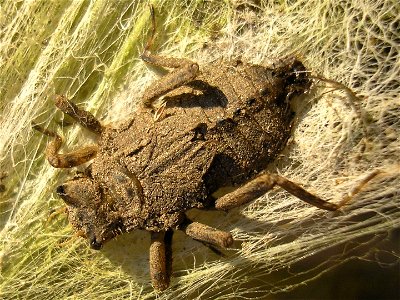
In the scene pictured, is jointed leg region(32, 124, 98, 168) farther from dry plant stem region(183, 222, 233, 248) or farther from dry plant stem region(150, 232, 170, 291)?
dry plant stem region(183, 222, 233, 248)

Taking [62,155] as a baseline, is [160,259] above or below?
below

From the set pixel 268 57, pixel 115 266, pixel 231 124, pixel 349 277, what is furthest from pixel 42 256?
pixel 349 277

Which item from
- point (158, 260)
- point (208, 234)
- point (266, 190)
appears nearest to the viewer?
point (266, 190)

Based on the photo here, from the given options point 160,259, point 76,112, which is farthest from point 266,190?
point 76,112

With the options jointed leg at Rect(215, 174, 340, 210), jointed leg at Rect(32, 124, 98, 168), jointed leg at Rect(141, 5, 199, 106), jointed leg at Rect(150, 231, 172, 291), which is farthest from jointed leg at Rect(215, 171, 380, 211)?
jointed leg at Rect(32, 124, 98, 168)

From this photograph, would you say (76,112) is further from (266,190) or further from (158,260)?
(266,190)

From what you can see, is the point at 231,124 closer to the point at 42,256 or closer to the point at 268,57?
the point at 268,57

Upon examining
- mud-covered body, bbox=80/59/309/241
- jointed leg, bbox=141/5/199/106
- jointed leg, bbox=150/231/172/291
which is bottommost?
jointed leg, bbox=150/231/172/291
